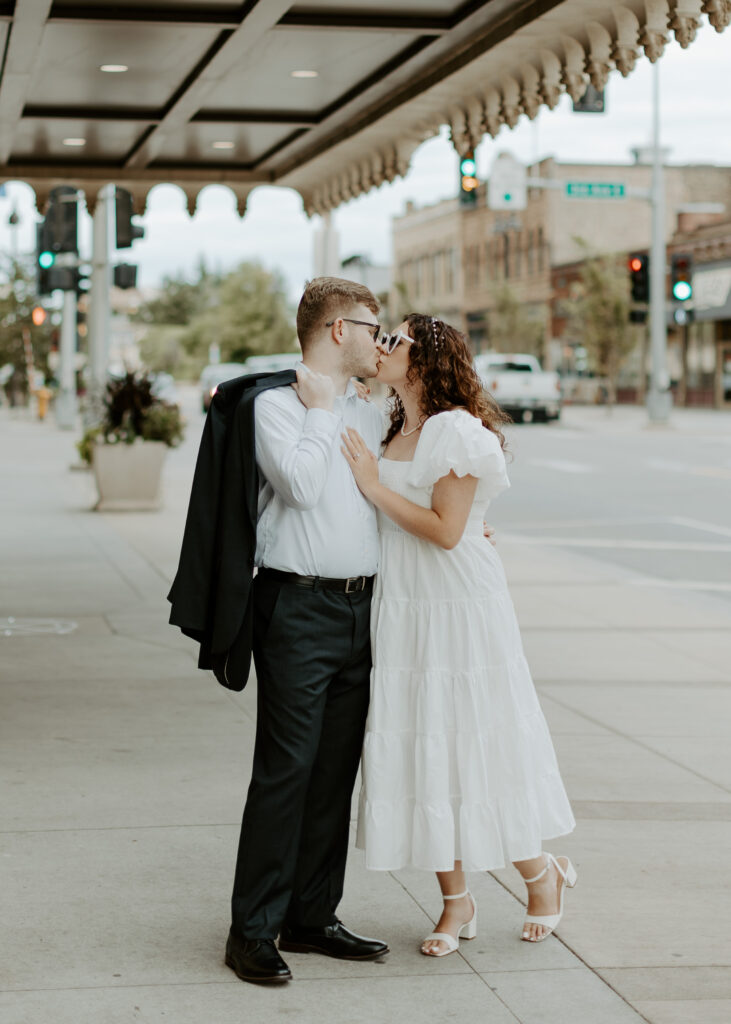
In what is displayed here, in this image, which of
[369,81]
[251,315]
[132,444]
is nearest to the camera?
[369,81]

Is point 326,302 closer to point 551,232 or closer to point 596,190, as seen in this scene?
point 596,190

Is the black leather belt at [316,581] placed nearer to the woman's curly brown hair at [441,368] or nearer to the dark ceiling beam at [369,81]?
the woman's curly brown hair at [441,368]

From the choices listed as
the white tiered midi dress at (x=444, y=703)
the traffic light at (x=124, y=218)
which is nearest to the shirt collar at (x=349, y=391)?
the white tiered midi dress at (x=444, y=703)

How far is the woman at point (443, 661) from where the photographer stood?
4.48 metres

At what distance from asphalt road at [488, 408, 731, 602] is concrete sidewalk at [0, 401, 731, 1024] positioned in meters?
2.87

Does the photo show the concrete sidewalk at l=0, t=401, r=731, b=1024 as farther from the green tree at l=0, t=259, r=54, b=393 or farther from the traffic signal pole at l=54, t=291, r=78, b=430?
the green tree at l=0, t=259, r=54, b=393

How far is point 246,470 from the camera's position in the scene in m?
4.40

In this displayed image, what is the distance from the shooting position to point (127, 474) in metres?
19.5

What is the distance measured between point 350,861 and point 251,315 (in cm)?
9109

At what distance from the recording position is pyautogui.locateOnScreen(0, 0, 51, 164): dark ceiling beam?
8.38m

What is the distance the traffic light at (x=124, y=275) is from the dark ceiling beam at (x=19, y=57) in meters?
9.90

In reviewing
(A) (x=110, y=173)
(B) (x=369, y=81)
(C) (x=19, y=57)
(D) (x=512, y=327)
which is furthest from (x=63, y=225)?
(D) (x=512, y=327)

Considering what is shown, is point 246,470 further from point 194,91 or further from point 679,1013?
point 194,91

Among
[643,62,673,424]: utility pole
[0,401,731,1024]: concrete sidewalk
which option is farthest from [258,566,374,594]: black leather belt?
[643,62,673,424]: utility pole
